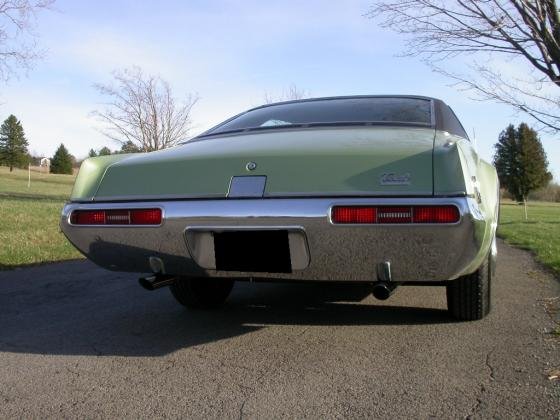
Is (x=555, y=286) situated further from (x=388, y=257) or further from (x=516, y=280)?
(x=388, y=257)

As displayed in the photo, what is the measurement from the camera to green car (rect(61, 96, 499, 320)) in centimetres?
263

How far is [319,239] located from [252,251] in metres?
0.40

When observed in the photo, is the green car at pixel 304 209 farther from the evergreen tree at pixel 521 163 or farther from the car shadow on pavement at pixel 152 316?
the evergreen tree at pixel 521 163

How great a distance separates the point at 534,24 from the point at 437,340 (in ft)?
16.5

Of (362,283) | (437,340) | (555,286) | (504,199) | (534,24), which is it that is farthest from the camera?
(504,199)

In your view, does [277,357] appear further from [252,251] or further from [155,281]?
[155,281]

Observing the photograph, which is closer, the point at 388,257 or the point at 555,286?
the point at 388,257

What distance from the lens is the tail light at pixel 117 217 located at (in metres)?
2.98

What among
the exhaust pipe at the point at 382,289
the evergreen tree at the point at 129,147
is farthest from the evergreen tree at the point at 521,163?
the exhaust pipe at the point at 382,289

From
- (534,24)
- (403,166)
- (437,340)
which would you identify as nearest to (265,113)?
(403,166)

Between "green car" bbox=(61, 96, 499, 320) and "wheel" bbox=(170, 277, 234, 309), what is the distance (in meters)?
0.77

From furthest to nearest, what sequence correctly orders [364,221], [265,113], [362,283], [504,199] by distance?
1. [504,199]
2. [265,113]
3. [362,283]
4. [364,221]

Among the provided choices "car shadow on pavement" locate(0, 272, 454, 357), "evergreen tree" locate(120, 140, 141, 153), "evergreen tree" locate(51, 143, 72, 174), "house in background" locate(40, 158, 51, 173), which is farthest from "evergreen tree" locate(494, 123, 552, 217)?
"car shadow on pavement" locate(0, 272, 454, 357)

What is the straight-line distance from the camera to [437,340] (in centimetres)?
331
